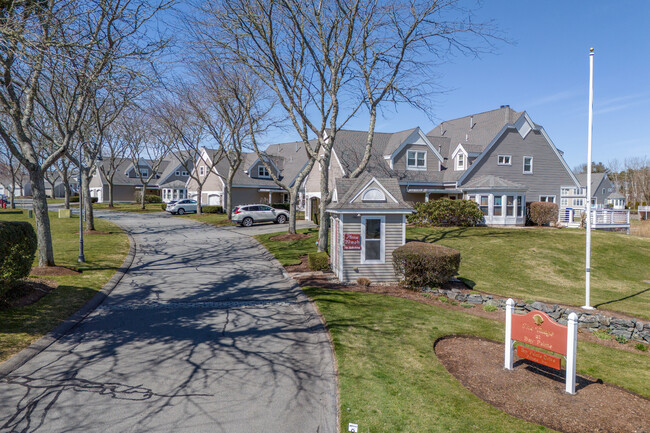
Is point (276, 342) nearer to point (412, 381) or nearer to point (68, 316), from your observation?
point (412, 381)

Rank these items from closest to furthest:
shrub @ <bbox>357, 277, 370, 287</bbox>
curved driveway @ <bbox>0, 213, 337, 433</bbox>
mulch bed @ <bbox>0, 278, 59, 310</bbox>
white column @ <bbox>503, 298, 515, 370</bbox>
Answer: curved driveway @ <bbox>0, 213, 337, 433</bbox>
white column @ <bbox>503, 298, 515, 370</bbox>
mulch bed @ <bbox>0, 278, 59, 310</bbox>
shrub @ <bbox>357, 277, 370, 287</bbox>

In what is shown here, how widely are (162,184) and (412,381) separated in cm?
6060

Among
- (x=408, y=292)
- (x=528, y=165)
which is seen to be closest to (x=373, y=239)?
(x=408, y=292)

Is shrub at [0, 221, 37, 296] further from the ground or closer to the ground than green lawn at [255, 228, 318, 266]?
further from the ground

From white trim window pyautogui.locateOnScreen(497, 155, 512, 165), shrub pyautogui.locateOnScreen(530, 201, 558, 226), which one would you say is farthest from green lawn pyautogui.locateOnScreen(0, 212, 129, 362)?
white trim window pyautogui.locateOnScreen(497, 155, 512, 165)

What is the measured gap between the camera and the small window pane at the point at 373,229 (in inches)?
584

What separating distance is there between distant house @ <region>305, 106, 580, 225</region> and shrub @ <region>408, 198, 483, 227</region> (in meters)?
3.02

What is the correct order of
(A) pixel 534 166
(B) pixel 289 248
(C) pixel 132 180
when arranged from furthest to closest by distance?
(C) pixel 132 180 → (A) pixel 534 166 → (B) pixel 289 248

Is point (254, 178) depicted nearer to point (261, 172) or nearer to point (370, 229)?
point (261, 172)

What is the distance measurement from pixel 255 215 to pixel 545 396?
27.6m

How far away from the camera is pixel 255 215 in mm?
32625

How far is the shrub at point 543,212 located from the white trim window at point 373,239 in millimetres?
21147

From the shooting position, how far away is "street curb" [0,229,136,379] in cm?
718

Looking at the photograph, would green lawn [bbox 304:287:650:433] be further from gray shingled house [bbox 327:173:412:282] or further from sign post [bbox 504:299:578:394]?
gray shingled house [bbox 327:173:412:282]
